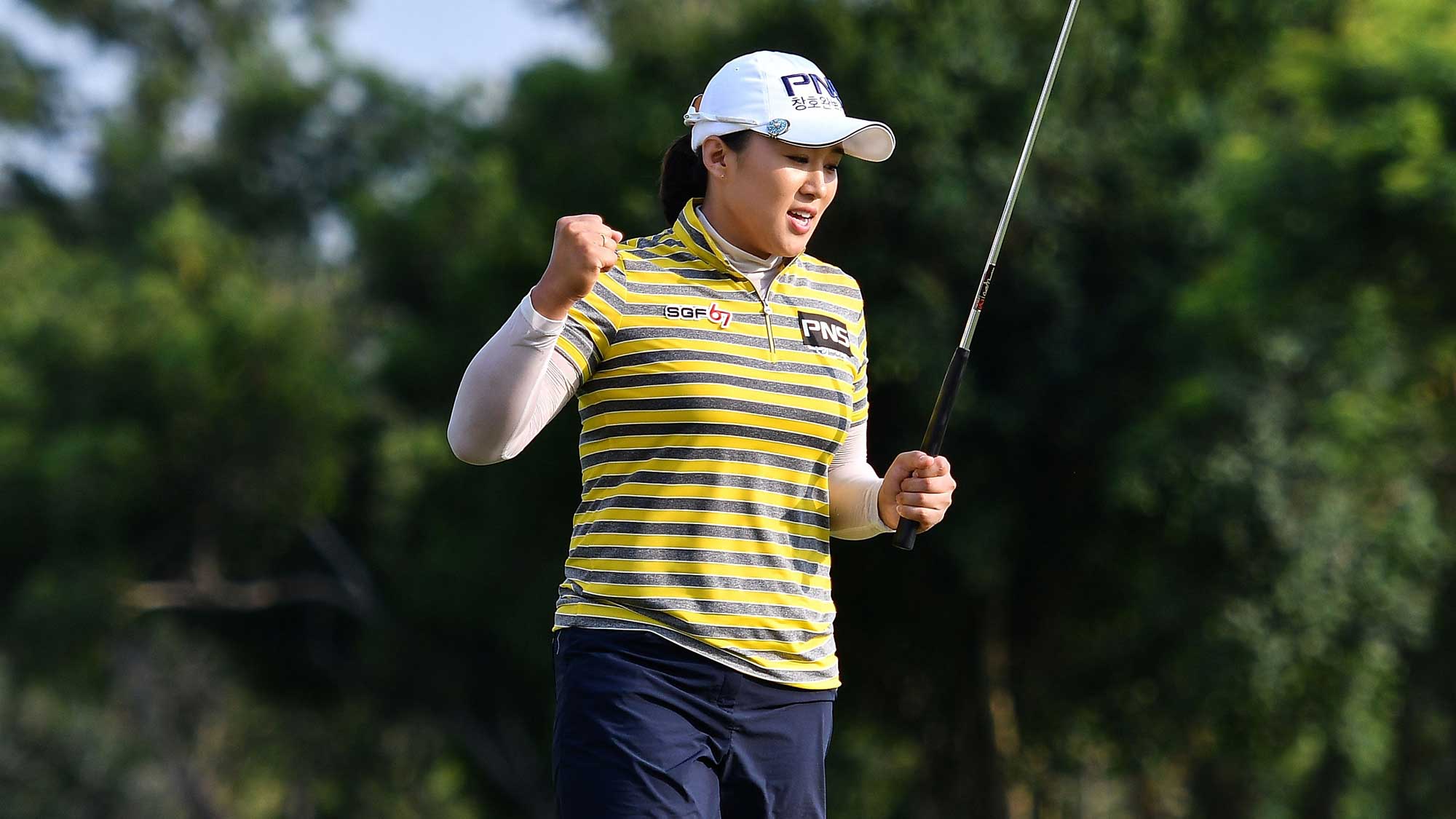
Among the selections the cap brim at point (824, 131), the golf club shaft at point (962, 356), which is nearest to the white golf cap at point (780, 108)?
the cap brim at point (824, 131)

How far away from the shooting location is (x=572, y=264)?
2916 mm

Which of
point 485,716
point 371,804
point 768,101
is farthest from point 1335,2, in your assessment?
point 371,804

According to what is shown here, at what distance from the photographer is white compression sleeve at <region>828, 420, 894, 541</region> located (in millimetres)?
3361

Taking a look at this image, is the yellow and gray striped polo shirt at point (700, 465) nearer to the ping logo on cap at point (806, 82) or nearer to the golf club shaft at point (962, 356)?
the golf club shaft at point (962, 356)

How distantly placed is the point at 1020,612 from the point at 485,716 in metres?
7.71

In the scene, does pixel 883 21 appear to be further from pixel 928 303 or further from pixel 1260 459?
pixel 1260 459

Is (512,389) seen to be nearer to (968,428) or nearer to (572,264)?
(572,264)

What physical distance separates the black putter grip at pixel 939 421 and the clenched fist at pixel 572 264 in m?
0.72

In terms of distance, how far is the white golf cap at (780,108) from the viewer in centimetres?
324

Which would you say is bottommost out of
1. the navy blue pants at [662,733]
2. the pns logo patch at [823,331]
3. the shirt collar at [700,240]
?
the navy blue pants at [662,733]

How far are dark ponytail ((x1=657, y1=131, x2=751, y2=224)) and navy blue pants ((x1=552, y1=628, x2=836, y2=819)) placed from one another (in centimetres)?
95

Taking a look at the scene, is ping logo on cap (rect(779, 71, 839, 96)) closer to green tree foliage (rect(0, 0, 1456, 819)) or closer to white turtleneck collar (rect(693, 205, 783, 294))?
white turtleneck collar (rect(693, 205, 783, 294))

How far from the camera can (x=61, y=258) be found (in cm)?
2661

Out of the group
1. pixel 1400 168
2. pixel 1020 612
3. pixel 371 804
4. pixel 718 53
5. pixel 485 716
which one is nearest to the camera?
pixel 1400 168
